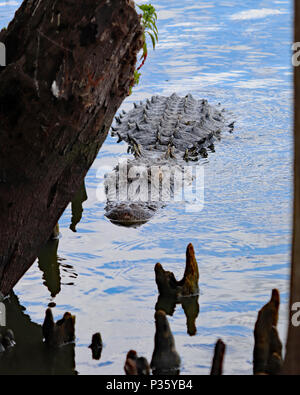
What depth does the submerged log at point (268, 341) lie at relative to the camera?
19.3ft

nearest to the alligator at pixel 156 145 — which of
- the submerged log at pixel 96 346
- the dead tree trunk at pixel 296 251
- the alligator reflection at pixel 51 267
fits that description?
the alligator reflection at pixel 51 267

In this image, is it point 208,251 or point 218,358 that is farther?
point 208,251

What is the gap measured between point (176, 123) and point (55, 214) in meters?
7.11

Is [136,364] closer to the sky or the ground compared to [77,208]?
closer to the sky

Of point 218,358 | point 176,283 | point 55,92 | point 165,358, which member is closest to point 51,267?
point 176,283

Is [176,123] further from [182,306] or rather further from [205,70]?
[182,306]

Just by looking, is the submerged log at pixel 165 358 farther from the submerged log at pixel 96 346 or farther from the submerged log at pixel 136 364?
the submerged log at pixel 96 346

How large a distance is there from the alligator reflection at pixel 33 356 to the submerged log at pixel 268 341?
1.73 metres

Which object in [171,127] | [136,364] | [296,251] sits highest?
[296,251]

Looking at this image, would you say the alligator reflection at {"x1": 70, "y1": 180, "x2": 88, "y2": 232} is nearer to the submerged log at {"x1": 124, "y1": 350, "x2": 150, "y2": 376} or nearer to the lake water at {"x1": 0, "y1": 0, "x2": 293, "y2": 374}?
the lake water at {"x1": 0, "y1": 0, "x2": 293, "y2": 374}

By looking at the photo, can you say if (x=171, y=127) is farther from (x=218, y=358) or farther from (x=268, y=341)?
(x=218, y=358)

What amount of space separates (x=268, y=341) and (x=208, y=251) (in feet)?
10.3

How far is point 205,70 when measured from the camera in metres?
17.8

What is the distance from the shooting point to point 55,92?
236 inches
